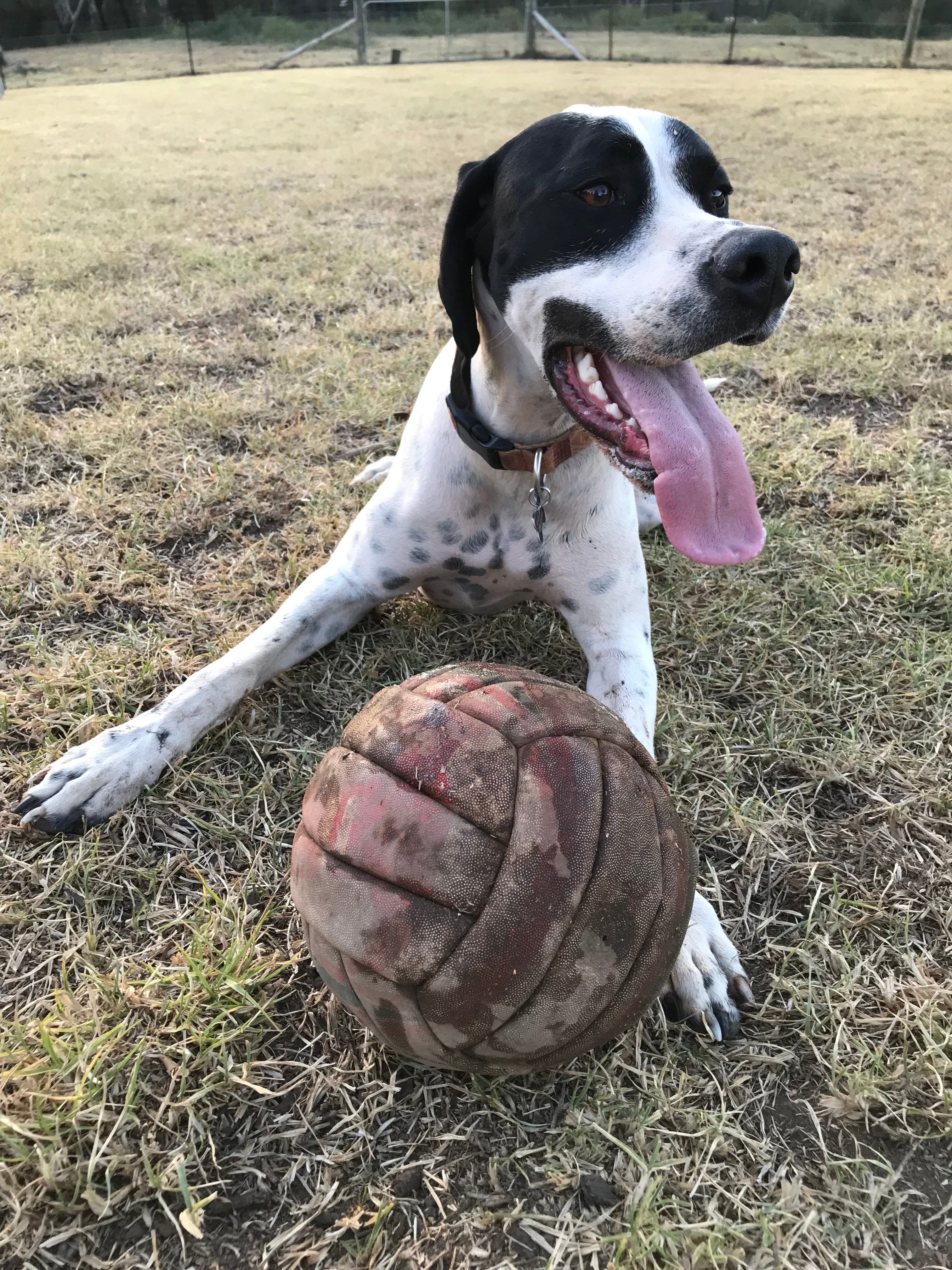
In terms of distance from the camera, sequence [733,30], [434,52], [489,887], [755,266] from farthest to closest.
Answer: [434,52] → [733,30] → [755,266] → [489,887]

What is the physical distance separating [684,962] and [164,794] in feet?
4.18

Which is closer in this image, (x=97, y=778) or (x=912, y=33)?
(x=97, y=778)

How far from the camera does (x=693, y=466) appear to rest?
2.00 m

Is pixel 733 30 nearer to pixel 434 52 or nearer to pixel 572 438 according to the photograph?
pixel 434 52

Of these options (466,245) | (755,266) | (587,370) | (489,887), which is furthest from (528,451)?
(489,887)

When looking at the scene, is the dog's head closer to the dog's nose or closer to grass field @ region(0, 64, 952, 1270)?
the dog's nose

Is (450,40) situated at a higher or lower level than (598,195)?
higher

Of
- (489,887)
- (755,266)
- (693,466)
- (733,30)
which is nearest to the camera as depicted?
(489,887)

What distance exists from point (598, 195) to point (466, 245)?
366 millimetres

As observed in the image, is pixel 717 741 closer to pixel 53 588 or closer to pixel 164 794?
pixel 164 794

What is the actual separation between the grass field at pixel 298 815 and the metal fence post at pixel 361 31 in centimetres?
2579

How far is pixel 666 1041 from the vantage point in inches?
65.4

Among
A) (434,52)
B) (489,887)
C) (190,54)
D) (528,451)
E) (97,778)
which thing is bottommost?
(97,778)

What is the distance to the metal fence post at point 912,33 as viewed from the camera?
21.1 meters
